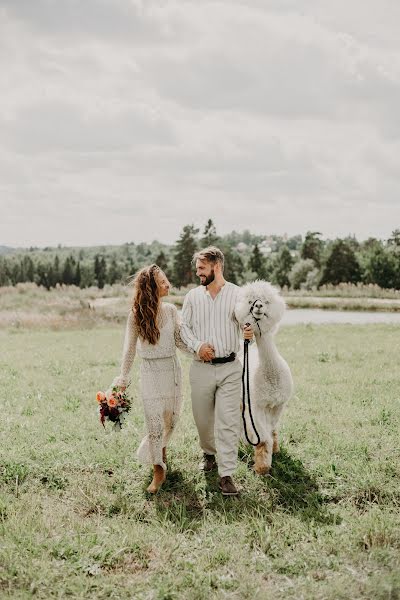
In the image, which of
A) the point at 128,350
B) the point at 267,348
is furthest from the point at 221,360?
the point at 128,350

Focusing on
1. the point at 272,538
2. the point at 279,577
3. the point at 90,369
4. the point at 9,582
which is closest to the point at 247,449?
the point at 272,538

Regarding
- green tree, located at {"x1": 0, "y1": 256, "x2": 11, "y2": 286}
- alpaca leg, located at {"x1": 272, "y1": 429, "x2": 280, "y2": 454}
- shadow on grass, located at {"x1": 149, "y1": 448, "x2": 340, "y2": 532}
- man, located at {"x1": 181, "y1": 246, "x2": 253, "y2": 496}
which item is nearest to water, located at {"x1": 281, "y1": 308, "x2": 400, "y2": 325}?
alpaca leg, located at {"x1": 272, "y1": 429, "x2": 280, "y2": 454}

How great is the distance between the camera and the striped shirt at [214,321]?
5.56m

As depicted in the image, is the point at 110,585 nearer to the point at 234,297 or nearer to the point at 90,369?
the point at 234,297

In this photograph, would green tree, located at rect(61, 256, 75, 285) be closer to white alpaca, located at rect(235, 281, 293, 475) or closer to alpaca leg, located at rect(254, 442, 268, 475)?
white alpaca, located at rect(235, 281, 293, 475)

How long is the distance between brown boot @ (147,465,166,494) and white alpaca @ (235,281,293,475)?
0.98 metres

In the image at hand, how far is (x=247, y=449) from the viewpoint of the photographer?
6.36 metres

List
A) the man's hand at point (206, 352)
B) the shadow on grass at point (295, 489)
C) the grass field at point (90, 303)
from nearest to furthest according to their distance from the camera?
the shadow on grass at point (295, 489)
the man's hand at point (206, 352)
the grass field at point (90, 303)

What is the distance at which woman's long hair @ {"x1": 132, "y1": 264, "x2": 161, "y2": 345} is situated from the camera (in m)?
5.46

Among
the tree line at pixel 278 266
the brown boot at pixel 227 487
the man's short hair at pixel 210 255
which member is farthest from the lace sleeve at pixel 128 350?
the tree line at pixel 278 266

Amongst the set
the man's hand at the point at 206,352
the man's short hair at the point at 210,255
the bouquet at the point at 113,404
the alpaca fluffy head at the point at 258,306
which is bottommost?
the bouquet at the point at 113,404

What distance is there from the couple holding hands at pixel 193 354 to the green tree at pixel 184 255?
170 ft

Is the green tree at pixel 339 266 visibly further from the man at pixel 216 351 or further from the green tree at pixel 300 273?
the man at pixel 216 351

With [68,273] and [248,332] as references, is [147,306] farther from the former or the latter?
[68,273]
